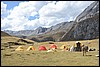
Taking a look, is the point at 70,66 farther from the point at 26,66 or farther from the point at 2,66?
the point at 2,66

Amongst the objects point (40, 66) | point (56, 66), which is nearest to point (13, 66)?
point (40, 66)

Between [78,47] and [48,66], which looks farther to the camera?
[78,47]

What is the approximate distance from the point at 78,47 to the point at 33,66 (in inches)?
924

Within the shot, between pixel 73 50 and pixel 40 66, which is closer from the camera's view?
pixel 40 66

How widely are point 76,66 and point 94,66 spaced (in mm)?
1542

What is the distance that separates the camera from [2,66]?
76.1 feet

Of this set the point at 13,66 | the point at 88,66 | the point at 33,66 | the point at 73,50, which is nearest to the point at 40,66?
the point at 33,66

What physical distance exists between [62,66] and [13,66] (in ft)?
14.1

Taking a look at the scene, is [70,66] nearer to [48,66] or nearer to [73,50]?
[48,66]

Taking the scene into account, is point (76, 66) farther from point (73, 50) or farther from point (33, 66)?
point (73, 50)

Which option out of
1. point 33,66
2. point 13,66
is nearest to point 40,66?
point 33,66

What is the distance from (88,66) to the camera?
74.1ft

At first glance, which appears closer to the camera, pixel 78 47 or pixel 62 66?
pixel 62 66

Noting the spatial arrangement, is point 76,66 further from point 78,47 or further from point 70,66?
point 78,47
